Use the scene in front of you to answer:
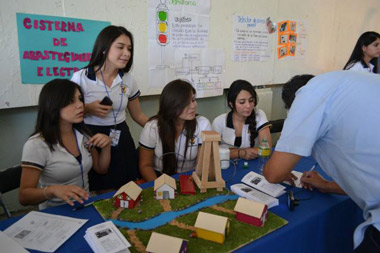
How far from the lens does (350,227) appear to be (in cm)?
130

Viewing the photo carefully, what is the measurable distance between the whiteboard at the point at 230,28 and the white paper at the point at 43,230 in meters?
1.22

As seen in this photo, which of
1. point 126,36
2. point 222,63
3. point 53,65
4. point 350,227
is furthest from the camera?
point 222,63

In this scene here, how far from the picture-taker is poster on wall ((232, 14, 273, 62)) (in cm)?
305

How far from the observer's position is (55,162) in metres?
1.37

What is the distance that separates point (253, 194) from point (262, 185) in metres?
0.12

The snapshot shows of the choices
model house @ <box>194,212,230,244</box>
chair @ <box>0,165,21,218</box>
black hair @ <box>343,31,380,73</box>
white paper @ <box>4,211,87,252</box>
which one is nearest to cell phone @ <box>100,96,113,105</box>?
chair @ <box>0,165,21,218</box>

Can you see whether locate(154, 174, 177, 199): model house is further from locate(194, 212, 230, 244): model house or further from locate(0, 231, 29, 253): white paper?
locate(0, 231, 29, 253): white paper

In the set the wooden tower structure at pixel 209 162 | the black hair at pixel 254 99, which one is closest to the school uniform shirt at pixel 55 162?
the wooden tower structure at pixel 209 162

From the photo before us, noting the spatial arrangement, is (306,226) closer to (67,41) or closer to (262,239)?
(262,239)

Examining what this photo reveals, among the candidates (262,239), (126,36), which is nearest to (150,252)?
(262,239)

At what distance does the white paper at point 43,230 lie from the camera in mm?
921

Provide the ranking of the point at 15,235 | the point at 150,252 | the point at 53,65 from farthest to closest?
the point at 53,65 → the point at 15,235 → the point at 150,252

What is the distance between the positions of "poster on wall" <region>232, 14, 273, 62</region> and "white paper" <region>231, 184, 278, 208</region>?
2.09 meters

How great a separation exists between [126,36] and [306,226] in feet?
4.78
